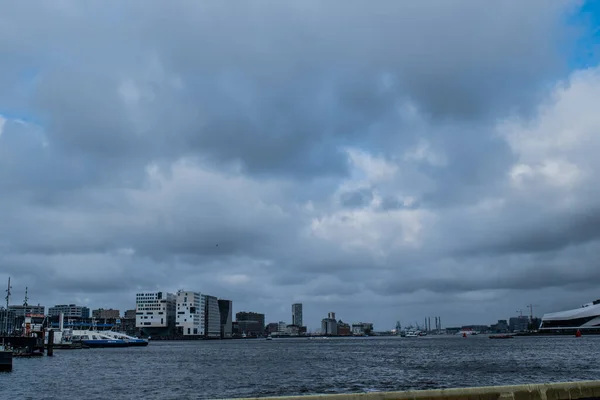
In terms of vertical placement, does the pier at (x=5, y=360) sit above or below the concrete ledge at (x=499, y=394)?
below

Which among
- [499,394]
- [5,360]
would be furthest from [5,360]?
[499,394]

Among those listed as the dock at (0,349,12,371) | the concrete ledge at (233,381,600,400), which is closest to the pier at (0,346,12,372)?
the dock at (0,349,12,371)

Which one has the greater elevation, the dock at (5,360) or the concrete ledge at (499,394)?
the concrete ledge at (499,394)

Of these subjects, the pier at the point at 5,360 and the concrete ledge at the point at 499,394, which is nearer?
the concrete ledge at the point at 499,394

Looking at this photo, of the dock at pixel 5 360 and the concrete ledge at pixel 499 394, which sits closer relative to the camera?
the concrete ledge at pixel 499 394

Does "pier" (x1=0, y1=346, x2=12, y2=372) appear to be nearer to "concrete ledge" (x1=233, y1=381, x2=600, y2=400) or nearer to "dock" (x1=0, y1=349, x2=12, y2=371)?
"dock" (x1=0, y1=349, x2=12, y2=371)

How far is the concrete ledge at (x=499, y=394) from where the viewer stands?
15211mm

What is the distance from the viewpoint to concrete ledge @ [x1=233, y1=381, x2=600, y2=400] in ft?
49.9

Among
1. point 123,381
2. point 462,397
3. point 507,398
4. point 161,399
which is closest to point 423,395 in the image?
point 462,397

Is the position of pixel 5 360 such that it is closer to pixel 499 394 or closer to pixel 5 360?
pixel 5 360

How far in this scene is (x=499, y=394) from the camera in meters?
16.3

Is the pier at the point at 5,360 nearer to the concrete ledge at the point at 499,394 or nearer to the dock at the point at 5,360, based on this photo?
the dock at the point at 5,360

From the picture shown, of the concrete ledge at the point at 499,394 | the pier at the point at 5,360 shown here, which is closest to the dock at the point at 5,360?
the pier at the point at 5,360

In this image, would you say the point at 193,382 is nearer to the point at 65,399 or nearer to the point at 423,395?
the point at 65,399
